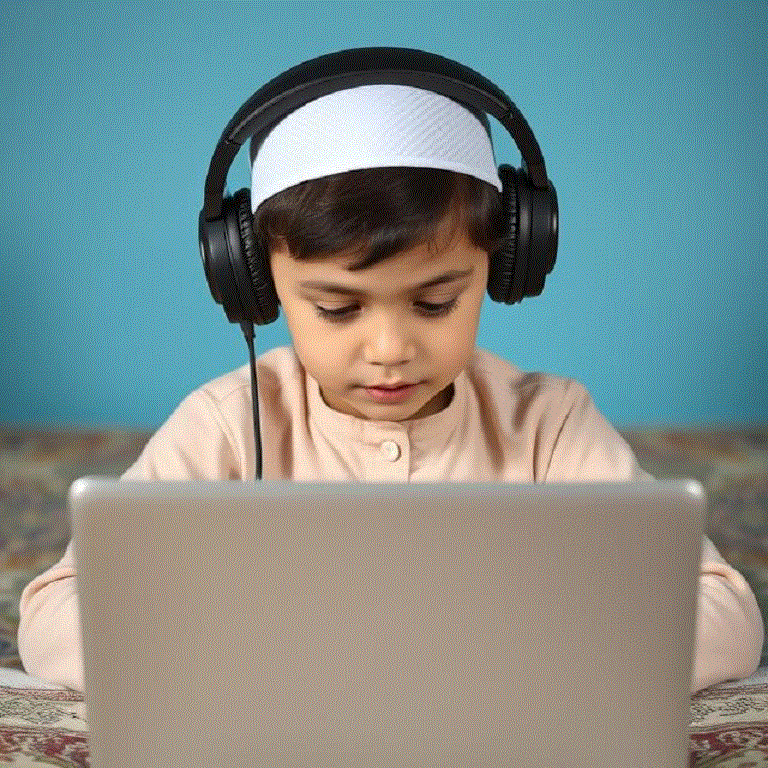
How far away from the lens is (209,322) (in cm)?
272

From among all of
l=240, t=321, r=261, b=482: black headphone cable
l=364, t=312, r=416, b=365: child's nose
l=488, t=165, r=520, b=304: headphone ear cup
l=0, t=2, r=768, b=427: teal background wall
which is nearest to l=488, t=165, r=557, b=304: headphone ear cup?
l=488, t=165, r=520, b=304: headphone ear cup

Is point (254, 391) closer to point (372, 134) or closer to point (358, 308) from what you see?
point (358, 308)

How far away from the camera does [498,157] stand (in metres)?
2.65

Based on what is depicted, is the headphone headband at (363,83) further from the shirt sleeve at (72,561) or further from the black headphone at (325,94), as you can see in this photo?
the shirt sleeve at (72,561)

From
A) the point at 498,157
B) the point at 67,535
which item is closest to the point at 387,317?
the point at 67,535

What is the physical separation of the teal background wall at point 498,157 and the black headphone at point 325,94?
129 centimetres

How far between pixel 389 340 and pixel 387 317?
0.07 feet

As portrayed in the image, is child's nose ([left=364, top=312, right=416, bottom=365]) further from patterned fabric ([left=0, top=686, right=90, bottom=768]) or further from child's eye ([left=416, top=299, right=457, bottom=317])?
patterned fabric ([left=0, top=686, right=90, bottom=768])

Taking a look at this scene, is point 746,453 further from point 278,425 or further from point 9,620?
point 9,620

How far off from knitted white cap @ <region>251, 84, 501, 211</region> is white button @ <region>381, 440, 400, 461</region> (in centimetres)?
31

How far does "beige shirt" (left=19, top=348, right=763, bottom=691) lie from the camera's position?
4.78 feet

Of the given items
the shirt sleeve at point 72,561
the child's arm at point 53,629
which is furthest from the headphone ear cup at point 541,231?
the child's arm at point 53,629

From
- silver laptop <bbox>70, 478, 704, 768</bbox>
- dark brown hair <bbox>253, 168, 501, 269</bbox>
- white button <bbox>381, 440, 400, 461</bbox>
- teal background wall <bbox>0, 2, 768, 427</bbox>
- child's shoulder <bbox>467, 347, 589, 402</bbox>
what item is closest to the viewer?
silver laptop <bbox>70, 478, 704, 768</bbox>

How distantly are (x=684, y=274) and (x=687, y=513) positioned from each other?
80.1 inches
